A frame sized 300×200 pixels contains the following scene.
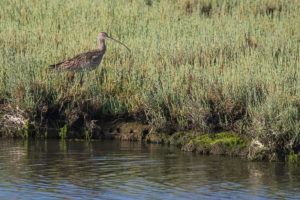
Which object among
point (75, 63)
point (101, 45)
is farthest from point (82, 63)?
point (101, 45)

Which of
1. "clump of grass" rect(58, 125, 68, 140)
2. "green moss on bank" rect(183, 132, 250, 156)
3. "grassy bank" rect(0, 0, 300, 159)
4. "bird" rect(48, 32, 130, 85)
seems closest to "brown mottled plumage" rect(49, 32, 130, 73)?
"bird" rect(48, 32, 130, 85)

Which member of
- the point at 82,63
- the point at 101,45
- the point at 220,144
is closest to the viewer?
the point at 220,144

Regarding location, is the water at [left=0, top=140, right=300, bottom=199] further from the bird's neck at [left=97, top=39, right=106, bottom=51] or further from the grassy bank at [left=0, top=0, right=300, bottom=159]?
the bird's neck at [left=97, top=39, right=106, bottom=51]

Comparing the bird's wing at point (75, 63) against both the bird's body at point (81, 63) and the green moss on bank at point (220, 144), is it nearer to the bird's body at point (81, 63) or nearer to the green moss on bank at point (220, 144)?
the bird's body at point (81, 63)

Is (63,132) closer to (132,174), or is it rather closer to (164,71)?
(164,71)

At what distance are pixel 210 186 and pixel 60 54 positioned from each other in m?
6.65

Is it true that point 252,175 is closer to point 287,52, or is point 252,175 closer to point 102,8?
point 287,52

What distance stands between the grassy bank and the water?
2.36 feet

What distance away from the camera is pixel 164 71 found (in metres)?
11.2

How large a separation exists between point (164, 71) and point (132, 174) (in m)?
3.73

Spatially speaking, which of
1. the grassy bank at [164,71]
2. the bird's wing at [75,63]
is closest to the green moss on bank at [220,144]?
the grassy bank at [164,71]

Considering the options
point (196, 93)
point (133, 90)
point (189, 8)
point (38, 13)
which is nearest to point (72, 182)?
point (196, 93)

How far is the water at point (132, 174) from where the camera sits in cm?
679

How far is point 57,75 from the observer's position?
36.9ft
